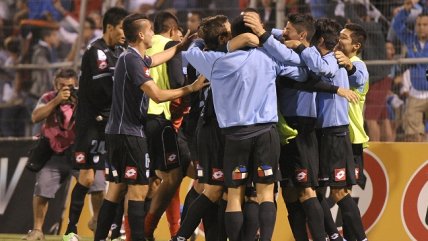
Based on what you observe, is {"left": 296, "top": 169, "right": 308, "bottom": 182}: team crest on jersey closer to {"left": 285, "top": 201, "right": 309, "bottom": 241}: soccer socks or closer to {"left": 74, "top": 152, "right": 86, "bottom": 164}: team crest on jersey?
{"left": 285, "top": 201, "right": 309, "bottom": 241}: soccer socks

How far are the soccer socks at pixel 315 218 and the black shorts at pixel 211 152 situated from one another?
0.86 meters

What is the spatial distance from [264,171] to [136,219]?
1513mm

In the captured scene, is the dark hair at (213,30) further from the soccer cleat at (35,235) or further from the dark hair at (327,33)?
the soccer cleat at (35,235)

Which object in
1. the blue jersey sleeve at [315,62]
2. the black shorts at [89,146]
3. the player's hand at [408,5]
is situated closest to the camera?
the blue jersey sleeve at [315,62]

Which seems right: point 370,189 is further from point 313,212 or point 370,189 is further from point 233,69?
point 233,69

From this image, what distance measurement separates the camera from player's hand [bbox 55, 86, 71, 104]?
13.3m

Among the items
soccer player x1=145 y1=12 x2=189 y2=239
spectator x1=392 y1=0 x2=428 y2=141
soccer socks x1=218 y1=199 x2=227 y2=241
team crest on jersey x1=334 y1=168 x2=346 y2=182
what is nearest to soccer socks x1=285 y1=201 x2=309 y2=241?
team crest on jersey x1=334 y1=168 x2=346 y2=182

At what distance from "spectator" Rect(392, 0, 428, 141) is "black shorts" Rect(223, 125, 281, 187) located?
11.9 ft

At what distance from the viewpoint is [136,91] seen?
10.7 metres

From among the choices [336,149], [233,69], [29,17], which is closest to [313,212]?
[336,149]

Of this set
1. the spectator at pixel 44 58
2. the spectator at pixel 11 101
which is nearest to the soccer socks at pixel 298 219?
the spectator at pixel 44 58

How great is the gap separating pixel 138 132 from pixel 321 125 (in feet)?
5.74

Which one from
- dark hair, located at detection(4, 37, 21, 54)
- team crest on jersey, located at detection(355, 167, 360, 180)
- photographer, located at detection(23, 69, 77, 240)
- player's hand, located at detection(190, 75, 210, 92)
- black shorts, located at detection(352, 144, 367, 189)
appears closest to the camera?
player's hand, located at detection(190, 75, 210, 92)

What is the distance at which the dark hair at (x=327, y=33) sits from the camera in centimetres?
1082
